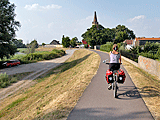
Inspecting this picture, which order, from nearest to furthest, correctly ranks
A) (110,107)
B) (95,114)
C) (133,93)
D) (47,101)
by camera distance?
1. (95,114)
2. (110,107)
3. (133,93)
4. (47,101)

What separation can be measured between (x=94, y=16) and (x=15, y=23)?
106 meters

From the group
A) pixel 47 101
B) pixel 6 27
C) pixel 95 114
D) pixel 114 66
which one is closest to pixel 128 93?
pixel 114 66

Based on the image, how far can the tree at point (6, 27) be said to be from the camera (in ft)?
83.4

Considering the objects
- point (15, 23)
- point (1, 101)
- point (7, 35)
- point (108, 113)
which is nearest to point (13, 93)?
point (1, 101)

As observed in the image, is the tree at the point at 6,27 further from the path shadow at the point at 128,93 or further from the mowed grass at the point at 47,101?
the path shadow at the point at 128,93

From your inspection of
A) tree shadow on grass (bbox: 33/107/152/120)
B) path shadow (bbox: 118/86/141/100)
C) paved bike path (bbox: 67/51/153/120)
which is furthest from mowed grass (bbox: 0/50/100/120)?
path shadow (bbox: 118/86/141/100)

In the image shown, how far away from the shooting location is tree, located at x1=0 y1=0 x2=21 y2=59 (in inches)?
1001

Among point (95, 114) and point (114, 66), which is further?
point (114, 66)

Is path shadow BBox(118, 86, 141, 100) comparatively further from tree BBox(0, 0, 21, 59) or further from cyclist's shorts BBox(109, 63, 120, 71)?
tree BBox(0, 0, 21, 59)

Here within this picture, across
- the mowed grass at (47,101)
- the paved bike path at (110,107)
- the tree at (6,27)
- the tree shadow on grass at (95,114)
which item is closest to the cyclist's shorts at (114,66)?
the paved bike path at (110,107)

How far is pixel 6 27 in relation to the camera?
27.6 metres

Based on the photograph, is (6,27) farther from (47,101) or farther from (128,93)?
(128,93)

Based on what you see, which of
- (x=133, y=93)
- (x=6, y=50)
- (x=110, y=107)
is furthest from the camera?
(x=6, y=50)

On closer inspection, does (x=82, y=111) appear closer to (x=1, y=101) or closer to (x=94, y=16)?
(x=1, y=101)
